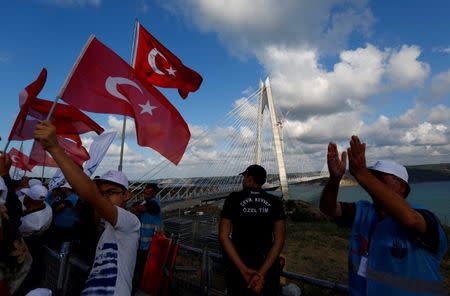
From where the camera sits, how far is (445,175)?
194m

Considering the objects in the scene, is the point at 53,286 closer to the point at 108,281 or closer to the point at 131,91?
the point at 108,281

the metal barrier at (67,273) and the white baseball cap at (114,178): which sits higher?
the white baseball cap at (114,178)

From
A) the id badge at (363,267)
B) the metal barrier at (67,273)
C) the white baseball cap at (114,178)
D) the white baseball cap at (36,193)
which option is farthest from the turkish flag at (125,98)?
the id badge at (363,267)

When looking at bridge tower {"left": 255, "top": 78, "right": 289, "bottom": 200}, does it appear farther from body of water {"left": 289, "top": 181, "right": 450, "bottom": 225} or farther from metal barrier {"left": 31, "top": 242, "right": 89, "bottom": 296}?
metal barrier {"left": 31, "top": 242, "right": 89, "bottom": 296}

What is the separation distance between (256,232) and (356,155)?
121cm

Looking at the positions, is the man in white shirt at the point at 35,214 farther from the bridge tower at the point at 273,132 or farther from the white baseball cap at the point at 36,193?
the bridge tower at the point at 273,132

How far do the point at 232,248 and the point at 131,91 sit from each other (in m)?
2.47

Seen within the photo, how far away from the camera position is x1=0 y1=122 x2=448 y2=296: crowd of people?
59.9 inches

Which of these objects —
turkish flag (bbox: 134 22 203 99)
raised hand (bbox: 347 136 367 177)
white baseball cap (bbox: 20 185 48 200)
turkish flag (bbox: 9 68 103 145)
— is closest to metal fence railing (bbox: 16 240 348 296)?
white baseball cap (bbox: 20 185 48 200)

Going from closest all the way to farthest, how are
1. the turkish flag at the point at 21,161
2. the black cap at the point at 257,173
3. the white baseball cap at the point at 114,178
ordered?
the white baseball cap at the point at 114,178 < the black cap at the point at 257,173 < the turkish flag at the point at 21,161

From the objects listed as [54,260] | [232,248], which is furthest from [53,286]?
[232,248]

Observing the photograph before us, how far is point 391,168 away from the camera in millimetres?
1800

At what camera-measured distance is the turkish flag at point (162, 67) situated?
4948 mm

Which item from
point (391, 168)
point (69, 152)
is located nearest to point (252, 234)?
point (391, 168)
